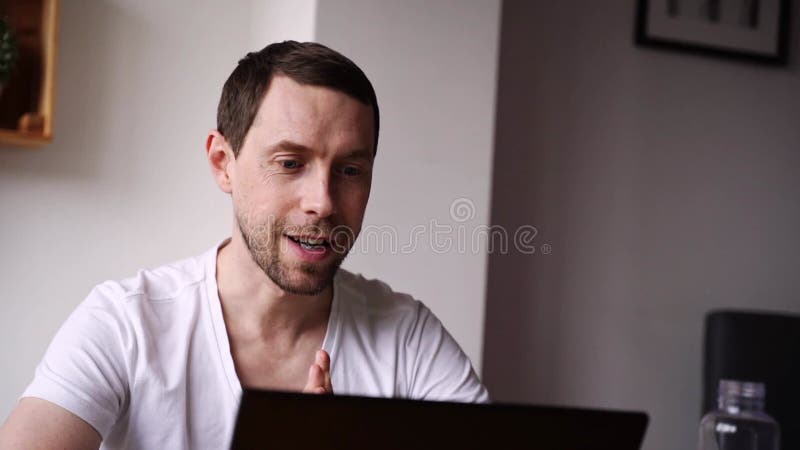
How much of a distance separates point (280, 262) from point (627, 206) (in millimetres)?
1456

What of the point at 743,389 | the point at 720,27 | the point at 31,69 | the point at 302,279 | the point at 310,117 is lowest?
the point at 743,389

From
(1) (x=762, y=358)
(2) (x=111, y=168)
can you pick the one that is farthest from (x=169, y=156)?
(1) (x=762, y=358)

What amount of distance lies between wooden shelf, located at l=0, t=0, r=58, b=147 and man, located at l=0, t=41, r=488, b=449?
24.6 inches

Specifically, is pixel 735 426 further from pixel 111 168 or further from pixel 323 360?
pixel 111 168

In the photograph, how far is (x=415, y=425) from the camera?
0.70m

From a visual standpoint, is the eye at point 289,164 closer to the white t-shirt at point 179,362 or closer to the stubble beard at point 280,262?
the stubble beard at point 280,262

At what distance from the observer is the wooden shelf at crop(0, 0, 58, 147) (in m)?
1.79

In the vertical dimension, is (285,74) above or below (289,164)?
above

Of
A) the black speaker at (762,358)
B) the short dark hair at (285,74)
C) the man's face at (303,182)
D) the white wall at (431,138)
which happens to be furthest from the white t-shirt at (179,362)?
the black speaker at (762,358)

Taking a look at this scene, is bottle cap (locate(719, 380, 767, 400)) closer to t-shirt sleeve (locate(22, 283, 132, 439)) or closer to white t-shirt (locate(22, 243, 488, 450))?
white t-shirt (locate(22, 243, 488, 450))

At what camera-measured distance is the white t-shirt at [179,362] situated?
1.13 metres

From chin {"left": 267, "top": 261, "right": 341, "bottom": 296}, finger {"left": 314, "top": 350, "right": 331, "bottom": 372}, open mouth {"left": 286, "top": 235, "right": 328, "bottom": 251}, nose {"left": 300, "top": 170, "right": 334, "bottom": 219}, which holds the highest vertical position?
nose {"left": 300, "top": 170, "right": 334, "bottom": 219}

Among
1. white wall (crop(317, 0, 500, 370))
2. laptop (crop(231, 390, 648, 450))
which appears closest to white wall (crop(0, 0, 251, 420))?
white wall (crop(317, 0, 500, 370))

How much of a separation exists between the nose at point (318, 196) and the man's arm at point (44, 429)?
1.39 ft
